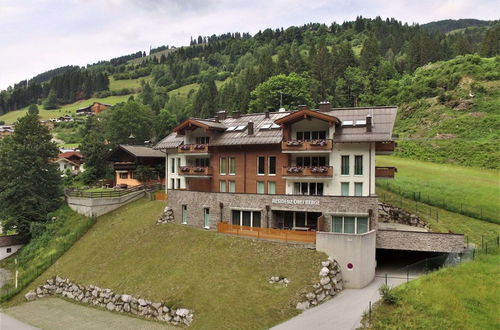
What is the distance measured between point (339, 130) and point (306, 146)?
11.1 feet

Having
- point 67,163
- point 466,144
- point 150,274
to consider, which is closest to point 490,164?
point 466,144

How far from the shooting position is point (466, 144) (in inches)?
2314

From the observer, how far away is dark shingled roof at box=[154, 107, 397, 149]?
34.0m

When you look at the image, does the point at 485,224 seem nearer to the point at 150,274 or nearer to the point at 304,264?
the point at 304,264

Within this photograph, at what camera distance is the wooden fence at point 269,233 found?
2855cm

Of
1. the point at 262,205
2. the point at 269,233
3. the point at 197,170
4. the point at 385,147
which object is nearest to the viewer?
the point at 269,233

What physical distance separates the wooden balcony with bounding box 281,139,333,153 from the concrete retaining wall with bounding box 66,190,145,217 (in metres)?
22.7

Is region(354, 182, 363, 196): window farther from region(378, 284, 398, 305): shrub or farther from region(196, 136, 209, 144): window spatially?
region(196, 136, 209, 144): window

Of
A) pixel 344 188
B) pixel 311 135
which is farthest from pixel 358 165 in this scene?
pixel 311 135

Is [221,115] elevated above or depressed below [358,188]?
above

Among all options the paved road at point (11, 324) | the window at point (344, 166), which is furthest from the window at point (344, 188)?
the paved road at point (11, 324)

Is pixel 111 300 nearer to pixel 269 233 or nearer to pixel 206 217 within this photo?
pixel 206 217

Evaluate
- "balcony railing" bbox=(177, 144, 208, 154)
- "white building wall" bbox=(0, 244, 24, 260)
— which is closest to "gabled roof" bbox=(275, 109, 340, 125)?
"balcony railing" bbox=(177, 144, 208, 154)

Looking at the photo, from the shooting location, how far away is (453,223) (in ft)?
116
